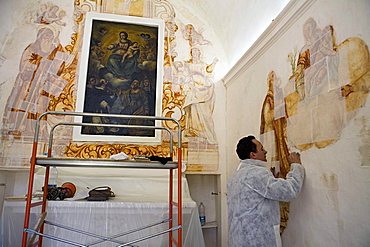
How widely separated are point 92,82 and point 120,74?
1.23 feet

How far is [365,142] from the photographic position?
1.42m

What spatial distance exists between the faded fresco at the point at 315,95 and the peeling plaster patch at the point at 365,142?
10 centimetres

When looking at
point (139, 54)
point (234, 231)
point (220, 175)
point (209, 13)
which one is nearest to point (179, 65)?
point (139, 54)

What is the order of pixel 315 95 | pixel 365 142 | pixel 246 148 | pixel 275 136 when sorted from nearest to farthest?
pixel 365 142 < pixel 315 95 < pixel 246 148 < pixel 275 136

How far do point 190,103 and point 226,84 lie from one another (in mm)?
587

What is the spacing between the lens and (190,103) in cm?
A: 383

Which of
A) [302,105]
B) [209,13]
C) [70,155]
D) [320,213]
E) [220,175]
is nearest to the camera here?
[320,213]

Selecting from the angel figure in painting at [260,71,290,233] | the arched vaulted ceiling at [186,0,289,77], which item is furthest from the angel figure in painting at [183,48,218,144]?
the angel figure in painting at [260,71,290,233]

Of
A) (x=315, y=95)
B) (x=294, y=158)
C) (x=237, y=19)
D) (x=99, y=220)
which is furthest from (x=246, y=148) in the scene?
(x=237, y=19)

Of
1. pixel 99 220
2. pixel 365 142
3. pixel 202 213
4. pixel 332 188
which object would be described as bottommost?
pixel 202 213

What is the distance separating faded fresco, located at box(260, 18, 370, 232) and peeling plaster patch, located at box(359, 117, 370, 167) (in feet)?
0.32

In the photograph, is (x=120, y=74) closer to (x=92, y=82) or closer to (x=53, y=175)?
(x=92, y=82)

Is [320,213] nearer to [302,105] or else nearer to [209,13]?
[302,105]

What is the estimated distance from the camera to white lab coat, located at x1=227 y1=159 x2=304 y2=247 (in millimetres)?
1842
